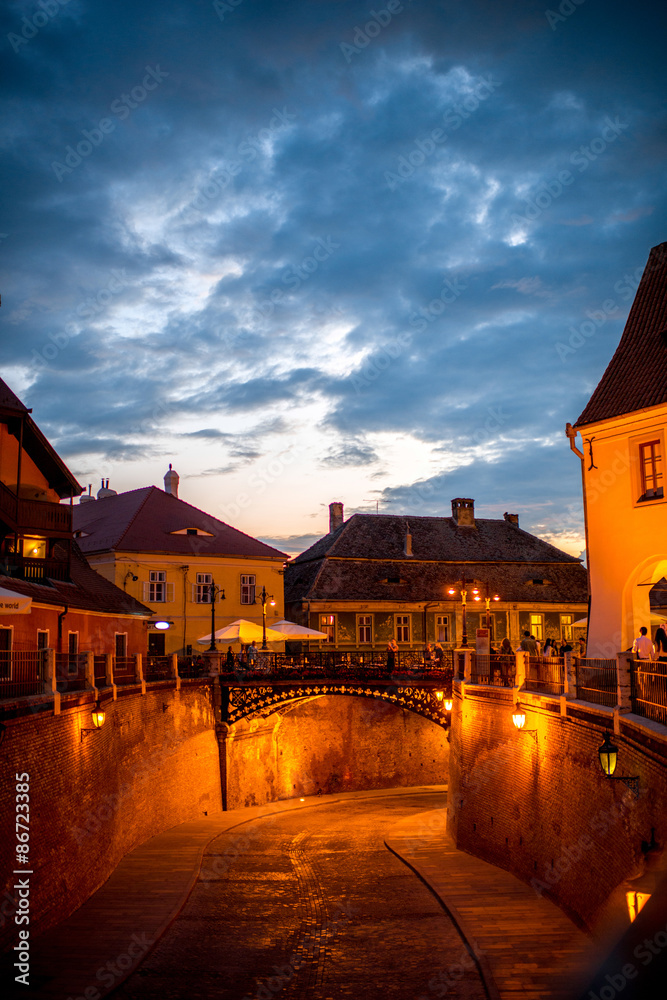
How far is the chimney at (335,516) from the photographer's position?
54.7m

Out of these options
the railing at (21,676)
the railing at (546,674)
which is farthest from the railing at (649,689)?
the railing at (21,676)

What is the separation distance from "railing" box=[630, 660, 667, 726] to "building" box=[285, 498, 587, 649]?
105 feet

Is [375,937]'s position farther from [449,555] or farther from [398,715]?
[449,555]

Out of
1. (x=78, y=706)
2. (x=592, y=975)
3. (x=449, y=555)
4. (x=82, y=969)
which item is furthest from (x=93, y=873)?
(x=449, y=555)

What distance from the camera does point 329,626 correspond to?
47281 mm

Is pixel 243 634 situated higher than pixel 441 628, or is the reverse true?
pixel 243 634

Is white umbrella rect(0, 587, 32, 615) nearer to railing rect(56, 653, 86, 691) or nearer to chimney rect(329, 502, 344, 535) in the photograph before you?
railing rect(56, 653, 86, 691)

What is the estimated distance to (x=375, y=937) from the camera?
17.9 meters

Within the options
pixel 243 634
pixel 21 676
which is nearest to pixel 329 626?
pixel 243 634

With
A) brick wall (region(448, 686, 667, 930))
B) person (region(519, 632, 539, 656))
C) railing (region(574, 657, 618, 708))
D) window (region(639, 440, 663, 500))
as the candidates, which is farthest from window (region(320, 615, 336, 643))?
railing (region(574, 657, 618, 708))

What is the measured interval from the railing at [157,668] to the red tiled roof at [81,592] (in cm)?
239

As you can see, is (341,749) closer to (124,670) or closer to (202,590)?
(202,590)

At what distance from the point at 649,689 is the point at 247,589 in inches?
1346

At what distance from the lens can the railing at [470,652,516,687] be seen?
76.7 ft
